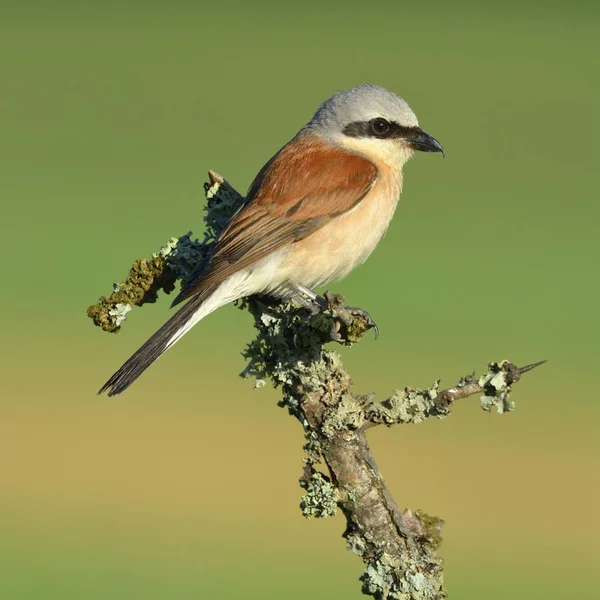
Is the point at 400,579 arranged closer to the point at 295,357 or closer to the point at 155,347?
the point at 295,357

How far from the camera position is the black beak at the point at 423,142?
536 centimetres

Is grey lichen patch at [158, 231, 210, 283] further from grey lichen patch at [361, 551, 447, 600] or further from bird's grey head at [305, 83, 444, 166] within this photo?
grey lichen patch at [361, 551, 447, 600]

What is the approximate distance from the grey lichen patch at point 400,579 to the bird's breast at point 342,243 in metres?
1.84

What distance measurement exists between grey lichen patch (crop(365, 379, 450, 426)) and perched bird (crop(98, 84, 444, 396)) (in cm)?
110

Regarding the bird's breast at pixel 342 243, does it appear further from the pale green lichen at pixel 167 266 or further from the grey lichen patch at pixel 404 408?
the grey lichen patch at pixel 404 408

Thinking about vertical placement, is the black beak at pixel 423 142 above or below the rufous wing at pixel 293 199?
above

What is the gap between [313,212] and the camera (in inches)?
193

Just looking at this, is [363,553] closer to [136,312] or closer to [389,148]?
[389,148]

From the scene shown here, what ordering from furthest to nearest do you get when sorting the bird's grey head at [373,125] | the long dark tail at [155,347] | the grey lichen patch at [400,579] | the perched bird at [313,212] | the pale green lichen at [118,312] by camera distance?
1. the bird's grey head at [373,125]
2. the perched bird at [313,212]
3. the long dark tail at [155,347]
4. the pale green lichen at [118,312]
5. the grey lichen patch at [400,579]

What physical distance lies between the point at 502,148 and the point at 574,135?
1.29 metres

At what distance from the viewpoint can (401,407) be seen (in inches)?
134

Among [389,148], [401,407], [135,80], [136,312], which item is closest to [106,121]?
[135,80]

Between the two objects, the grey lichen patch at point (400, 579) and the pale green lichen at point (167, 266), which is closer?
the grey lichen patch at point (400, 579)

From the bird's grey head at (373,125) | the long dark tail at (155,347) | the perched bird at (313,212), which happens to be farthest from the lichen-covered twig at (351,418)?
the bird's grey head at (373,125)
